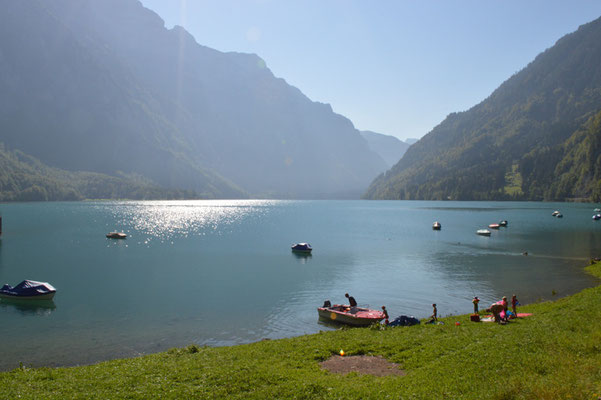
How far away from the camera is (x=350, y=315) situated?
131 feet

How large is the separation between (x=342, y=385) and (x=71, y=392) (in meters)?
14.2

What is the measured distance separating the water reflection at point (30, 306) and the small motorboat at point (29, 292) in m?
0.51

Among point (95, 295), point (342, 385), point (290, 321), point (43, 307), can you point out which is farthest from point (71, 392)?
point (95, 295)

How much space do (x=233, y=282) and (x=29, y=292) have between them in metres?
27.1

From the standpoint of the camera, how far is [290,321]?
137 feet

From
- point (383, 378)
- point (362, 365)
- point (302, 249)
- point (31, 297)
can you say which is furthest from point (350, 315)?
point (302, 249)

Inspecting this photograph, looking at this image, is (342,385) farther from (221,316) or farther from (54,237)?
(54,237)

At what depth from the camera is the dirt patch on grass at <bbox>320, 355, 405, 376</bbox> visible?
23.0m

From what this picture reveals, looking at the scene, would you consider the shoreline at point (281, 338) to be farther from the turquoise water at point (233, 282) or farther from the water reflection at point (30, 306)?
the water reflection at point (30, 306)

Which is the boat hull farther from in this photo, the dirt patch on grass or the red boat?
the dirt patch on grass

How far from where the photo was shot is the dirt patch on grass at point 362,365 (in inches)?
904

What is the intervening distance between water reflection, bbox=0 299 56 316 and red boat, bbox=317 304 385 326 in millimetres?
32394

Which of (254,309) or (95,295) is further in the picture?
(95,295)

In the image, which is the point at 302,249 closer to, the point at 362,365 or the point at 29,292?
the point at 29,292
